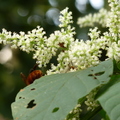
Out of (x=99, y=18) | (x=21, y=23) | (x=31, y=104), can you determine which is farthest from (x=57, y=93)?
(x=21, y=23)

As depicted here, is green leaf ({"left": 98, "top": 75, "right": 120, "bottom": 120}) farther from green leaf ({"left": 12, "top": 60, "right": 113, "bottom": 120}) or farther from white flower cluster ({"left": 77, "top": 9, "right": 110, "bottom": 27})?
white flower cluster ({"left": 77, "top": 9, "right": 110, "bottom": 27})

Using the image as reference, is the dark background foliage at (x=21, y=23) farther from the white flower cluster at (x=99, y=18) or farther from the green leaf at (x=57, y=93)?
the green leaf at (x=57, y=93)

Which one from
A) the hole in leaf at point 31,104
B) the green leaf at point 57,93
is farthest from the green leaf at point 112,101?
the hole in leaf at point 31,104

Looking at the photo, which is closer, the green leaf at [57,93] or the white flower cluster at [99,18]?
the green leaf at [57,93]

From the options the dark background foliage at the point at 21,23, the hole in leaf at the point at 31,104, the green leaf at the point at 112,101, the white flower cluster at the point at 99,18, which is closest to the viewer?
the green leaf at the point at 112,101

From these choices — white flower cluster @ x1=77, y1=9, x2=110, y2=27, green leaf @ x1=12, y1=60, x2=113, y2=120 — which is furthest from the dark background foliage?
green leaf @ x1=12, y1=60, x2=113, y2=120

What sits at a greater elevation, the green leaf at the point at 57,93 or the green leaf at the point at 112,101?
the green leaf at the point at 57,93

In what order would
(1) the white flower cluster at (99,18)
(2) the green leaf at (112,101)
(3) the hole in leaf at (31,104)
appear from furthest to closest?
(1) the white flower cluster at (99,18) < (3) the hole in leaf at (31,104) < (2) the green leaf at (112,101)
